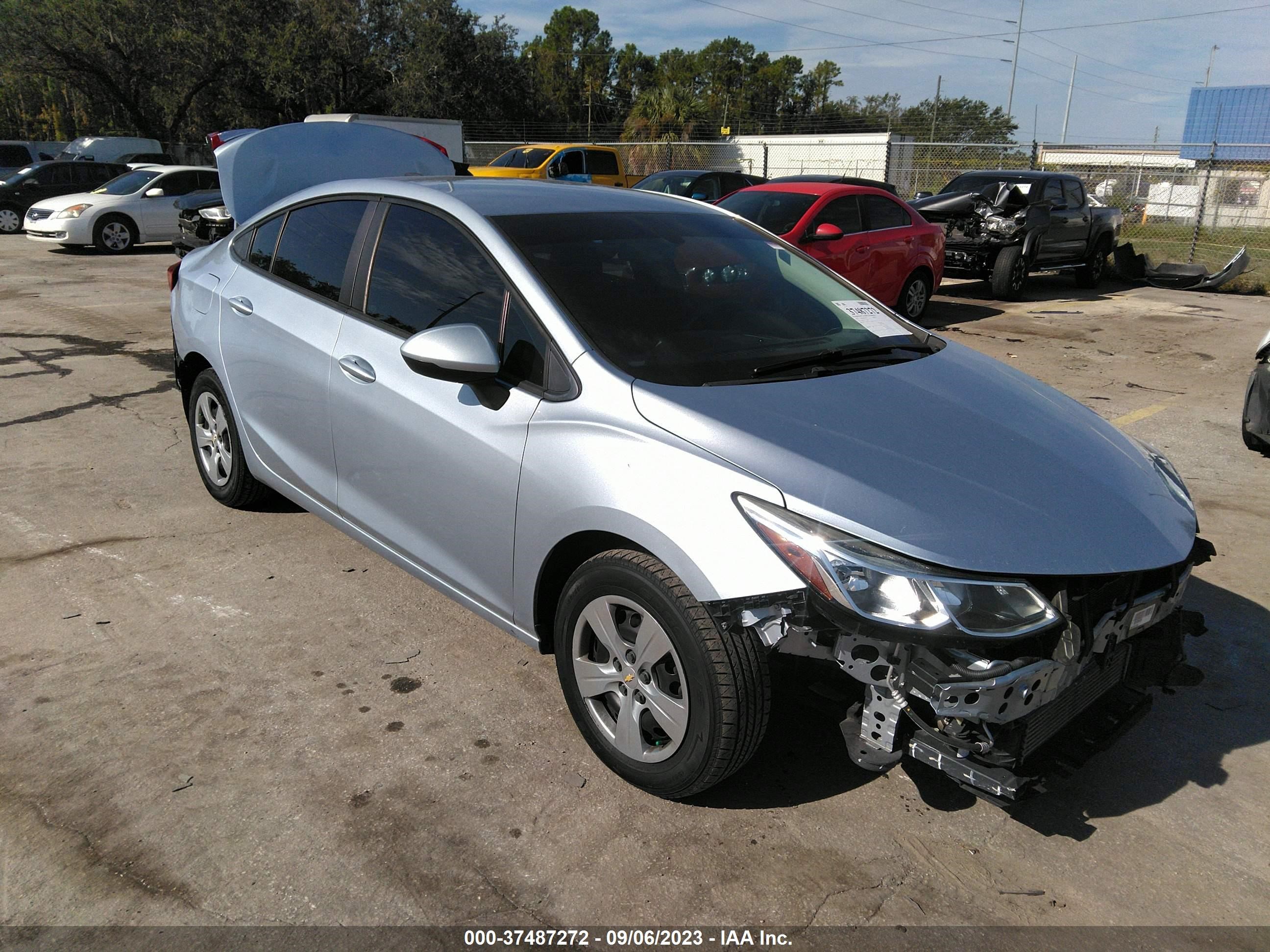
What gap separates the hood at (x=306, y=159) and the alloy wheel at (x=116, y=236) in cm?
1283

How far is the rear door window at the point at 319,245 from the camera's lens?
150 inches

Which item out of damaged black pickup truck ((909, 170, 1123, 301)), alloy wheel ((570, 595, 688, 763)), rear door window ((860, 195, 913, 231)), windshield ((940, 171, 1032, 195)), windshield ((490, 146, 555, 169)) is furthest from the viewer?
windshield ((490, 146, 555, 169))

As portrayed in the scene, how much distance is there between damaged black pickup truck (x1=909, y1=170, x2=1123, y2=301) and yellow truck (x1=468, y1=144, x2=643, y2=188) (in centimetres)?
857

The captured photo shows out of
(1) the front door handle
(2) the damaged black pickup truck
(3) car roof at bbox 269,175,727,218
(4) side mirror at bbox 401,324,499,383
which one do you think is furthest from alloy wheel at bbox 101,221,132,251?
(4) side mirror at bbox 401,324,499,383

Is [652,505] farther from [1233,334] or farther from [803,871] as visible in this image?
[1233,334]

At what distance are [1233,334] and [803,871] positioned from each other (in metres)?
11.6

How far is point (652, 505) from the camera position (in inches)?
100

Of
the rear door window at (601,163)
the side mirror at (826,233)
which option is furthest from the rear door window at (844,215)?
the rear door window at (601,163)

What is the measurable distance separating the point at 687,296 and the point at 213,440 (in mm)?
2738

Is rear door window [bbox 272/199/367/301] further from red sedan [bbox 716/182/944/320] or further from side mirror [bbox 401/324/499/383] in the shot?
red sedan [bbox 716/182/944/320]

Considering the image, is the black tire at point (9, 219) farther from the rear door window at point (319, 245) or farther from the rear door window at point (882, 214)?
the rear door window at point (319, 245)

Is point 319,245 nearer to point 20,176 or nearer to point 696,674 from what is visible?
point 696,674

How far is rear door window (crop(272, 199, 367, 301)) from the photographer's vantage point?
3.82 metres

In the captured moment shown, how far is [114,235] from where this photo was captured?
55.9 feet
